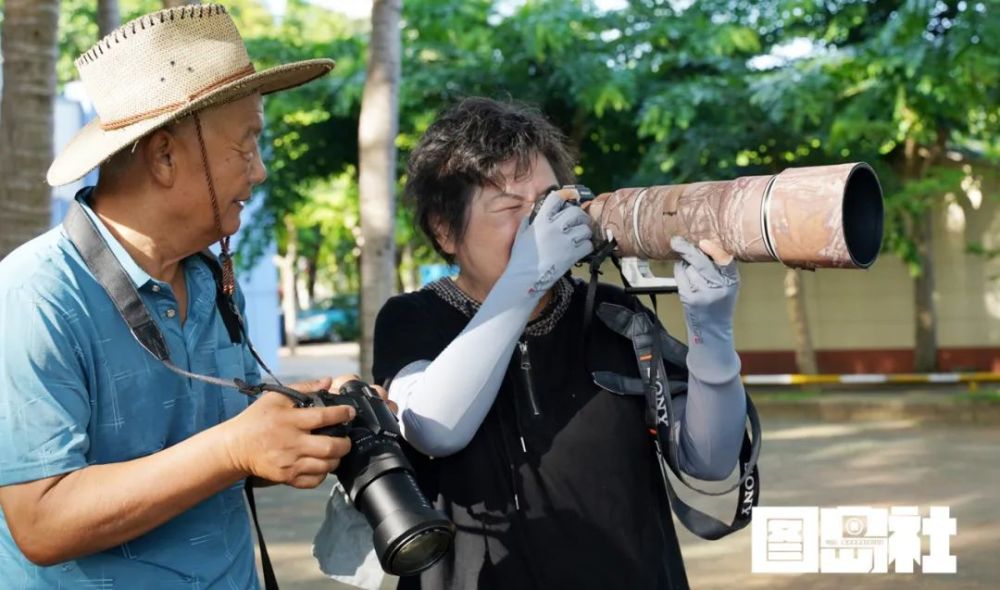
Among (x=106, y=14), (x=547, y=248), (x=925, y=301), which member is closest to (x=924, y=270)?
(x=925, y=301)

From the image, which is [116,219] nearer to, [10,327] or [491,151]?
[10,327]

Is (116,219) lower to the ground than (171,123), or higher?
lower

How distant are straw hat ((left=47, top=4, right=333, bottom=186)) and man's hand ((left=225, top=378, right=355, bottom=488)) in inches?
19.7

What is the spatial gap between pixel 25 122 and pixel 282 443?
425 centimetres

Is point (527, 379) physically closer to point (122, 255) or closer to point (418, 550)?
point (418, 550)

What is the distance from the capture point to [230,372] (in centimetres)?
210

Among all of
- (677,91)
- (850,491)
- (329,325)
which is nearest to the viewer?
(850,491)

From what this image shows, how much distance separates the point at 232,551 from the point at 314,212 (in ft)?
79.7

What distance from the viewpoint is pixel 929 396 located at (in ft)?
41.4

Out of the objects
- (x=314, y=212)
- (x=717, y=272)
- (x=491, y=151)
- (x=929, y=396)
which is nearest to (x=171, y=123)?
(x=491, y=151)

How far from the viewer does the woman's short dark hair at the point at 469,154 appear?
238 centimetres

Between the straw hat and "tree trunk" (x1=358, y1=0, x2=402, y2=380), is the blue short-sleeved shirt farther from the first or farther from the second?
"tree trunk" (x1=358, y1=0, x2=402, y2=380)

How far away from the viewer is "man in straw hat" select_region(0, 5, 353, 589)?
1.71 meters
